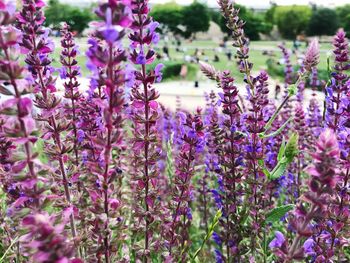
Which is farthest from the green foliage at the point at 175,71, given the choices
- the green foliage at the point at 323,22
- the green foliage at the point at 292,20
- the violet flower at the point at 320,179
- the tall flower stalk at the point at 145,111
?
the green foliage at the point at 292,20

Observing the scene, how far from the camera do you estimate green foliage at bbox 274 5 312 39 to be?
190ft

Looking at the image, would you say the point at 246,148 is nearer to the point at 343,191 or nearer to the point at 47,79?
the point at 343,191

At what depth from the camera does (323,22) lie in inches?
2201

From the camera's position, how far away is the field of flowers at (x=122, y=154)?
125 cm

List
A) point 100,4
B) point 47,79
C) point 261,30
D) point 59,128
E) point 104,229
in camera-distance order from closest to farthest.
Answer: point 100,4
point 104,229
point 59,128
point 47,79
point 261,30

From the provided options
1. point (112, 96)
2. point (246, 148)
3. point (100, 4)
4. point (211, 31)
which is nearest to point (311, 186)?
point (112, 96)

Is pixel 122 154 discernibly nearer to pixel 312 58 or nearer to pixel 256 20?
pixel 312 58

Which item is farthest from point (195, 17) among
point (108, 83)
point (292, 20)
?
point (108, 83)

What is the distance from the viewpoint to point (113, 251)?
5.66 feet

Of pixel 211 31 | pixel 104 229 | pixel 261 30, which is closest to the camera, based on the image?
pixel 104 229

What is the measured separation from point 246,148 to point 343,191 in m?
0.72

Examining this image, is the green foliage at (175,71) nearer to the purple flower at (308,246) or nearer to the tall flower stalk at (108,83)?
the purple flower at (308,246)

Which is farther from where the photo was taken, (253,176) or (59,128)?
(253,176)

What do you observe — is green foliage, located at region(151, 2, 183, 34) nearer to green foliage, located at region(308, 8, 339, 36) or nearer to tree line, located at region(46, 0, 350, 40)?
tree line, located at region(46, 0, 350, 40)
